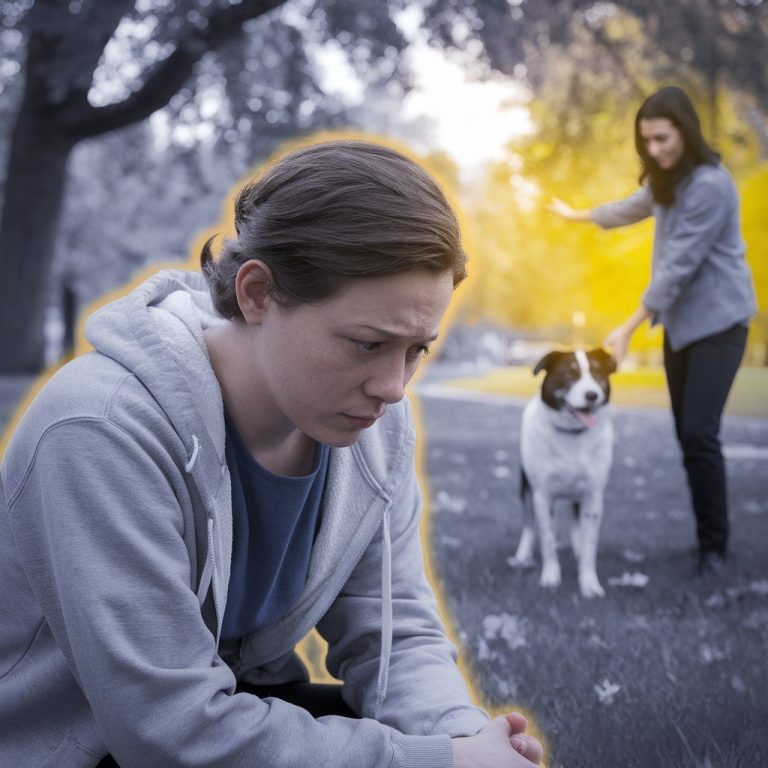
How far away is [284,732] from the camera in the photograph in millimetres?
1737

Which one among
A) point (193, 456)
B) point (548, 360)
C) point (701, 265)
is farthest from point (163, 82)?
point (193, 456)

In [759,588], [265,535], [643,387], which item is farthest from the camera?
[643,387]

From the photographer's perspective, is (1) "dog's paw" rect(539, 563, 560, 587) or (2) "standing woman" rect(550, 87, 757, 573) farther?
(2) "standing woman" rect(550, 87, 757, 573)

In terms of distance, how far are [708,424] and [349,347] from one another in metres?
3.61

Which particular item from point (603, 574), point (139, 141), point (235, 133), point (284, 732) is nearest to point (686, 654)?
point (603, 574)

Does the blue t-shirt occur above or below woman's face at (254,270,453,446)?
below

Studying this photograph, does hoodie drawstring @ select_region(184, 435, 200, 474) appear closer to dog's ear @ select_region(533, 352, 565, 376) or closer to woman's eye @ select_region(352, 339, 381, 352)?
woman's eye @ select_region(352, 339, 381, 352)

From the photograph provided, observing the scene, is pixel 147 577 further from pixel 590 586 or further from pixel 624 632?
pixel 590 586

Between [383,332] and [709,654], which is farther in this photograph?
[709,654]

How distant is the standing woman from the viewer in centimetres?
487

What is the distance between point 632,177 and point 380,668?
9910mm

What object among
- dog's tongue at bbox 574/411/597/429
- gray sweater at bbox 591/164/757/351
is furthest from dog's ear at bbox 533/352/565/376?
gray sweater at bbox 591/164/757/351

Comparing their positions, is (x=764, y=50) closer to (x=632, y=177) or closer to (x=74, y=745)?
(x=632, y=177)

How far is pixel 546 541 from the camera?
190 inches
